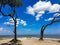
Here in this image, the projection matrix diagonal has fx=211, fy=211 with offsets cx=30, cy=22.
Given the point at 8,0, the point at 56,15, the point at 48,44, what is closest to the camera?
the point at 48,44

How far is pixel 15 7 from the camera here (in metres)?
34.3

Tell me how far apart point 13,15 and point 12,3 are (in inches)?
77.8

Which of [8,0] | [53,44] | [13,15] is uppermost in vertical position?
[8,0]

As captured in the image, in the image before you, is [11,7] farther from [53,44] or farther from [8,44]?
[53,44]

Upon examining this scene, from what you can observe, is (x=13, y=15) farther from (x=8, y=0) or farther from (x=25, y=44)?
(x=25, y=44)

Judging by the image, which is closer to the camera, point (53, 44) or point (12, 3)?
point (53, 44)

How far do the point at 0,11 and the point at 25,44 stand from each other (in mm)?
6711

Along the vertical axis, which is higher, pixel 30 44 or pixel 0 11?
pixel 0 11

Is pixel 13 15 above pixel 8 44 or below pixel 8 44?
above

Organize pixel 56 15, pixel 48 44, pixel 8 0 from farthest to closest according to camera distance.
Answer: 1. pixel 56 15
2. pixel 8 0
3. pixel 48 44

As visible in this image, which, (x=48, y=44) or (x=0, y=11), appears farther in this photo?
(x=0, y=11)

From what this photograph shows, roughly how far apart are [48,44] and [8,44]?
5781mm

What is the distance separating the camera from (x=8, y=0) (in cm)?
3291

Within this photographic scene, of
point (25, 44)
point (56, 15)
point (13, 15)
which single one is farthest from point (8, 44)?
point (56, 15)
